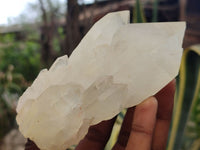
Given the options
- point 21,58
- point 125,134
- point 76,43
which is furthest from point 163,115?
point 21,58

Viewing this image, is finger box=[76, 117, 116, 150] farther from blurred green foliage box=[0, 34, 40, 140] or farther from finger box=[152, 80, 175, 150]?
blurred green foliage box=[0, 34, 40, 140]

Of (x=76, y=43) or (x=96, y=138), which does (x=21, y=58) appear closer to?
(x=76, y=43)

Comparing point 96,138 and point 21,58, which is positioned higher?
point 96,138

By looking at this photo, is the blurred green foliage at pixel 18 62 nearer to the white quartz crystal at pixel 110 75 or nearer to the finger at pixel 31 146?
the finger at pixel 31 146

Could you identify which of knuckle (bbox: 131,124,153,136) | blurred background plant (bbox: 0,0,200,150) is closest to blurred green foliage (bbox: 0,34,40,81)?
blurred background plant (bbox: 0,0,200,150)

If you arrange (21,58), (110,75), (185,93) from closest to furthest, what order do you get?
(110,75) → (185,93) → (21,58)

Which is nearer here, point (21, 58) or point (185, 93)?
point (185, 93)

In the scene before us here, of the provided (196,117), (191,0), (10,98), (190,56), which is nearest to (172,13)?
(191,0)

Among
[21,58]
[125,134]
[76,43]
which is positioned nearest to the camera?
[125,134]

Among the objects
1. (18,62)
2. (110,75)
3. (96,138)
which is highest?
(110,75)
